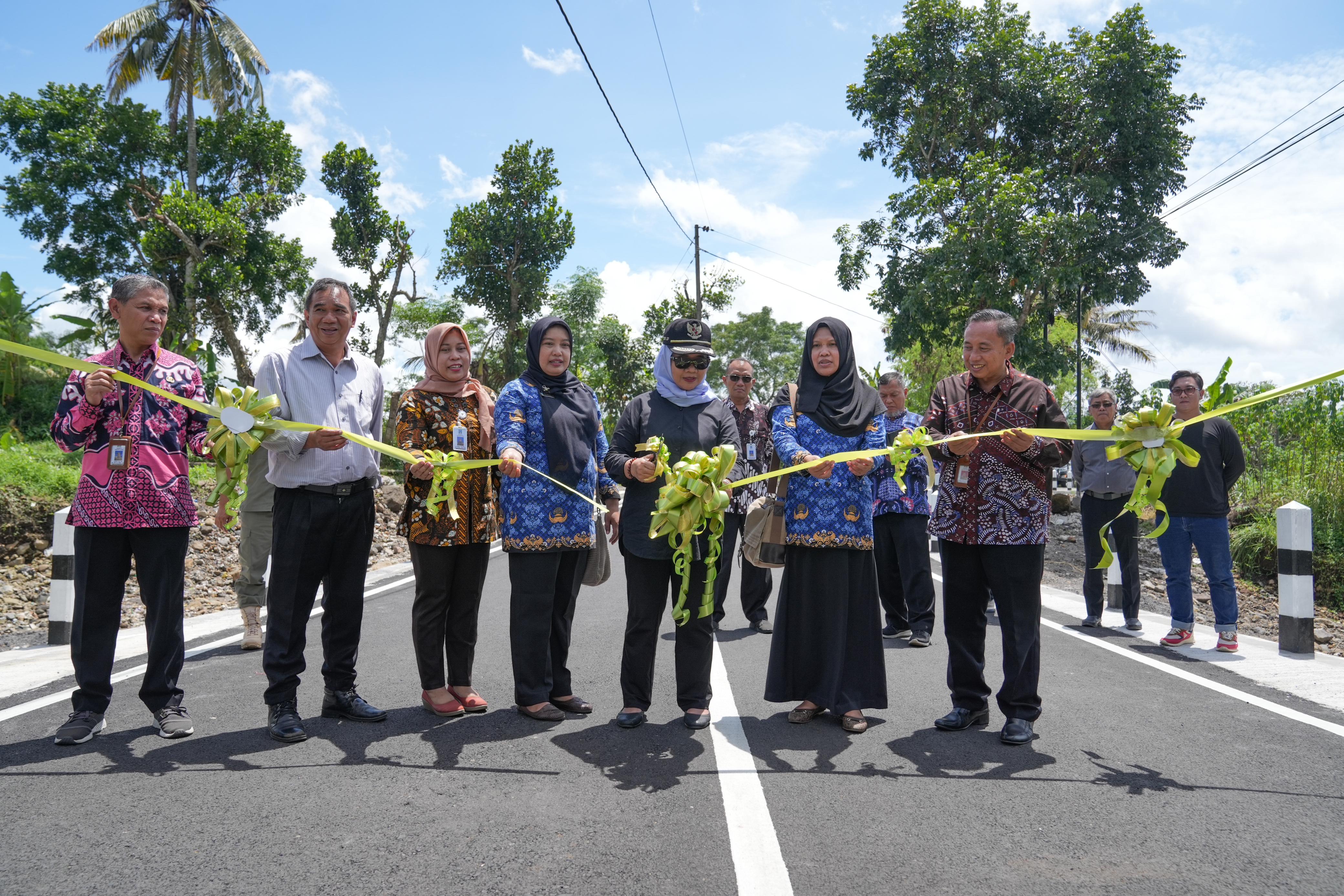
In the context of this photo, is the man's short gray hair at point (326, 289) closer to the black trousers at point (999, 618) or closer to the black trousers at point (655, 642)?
the black trousers at point (655, 642)

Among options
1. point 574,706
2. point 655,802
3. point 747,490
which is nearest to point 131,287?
point 574,706

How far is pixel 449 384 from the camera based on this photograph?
4.90m

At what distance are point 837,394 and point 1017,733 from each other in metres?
1.96

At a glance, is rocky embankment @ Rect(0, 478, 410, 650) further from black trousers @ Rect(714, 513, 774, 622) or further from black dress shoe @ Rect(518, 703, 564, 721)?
black trousers @ Rect(714, 513, 774, 622)

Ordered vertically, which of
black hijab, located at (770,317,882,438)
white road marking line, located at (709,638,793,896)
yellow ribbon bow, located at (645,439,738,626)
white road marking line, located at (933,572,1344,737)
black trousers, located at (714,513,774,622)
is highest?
black hijab, located at (770,317,882,438)

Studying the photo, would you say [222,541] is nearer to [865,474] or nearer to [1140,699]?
[865,474]

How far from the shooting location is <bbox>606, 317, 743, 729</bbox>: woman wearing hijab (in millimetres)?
4668

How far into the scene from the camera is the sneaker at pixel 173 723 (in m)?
4.26

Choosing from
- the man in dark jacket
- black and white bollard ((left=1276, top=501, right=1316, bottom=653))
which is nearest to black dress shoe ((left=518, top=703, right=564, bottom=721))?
the man in dark jacket

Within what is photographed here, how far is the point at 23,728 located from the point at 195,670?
4.42ft

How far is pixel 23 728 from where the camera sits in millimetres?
4328

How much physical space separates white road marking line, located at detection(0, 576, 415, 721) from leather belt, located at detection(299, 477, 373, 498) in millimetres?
655

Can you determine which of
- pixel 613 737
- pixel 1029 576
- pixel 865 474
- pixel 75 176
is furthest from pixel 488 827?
pixel 75 176

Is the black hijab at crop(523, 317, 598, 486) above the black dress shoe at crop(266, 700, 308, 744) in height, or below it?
above
